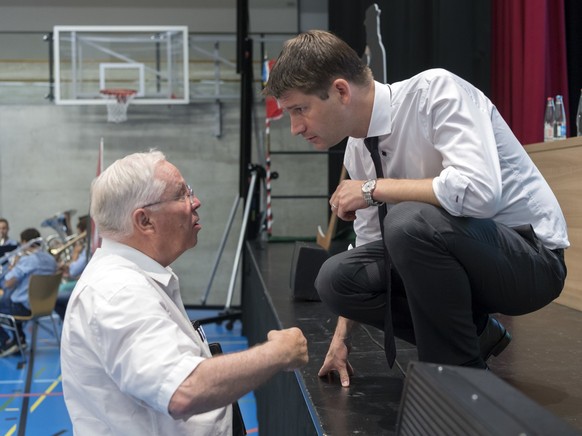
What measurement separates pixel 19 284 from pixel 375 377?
535 cm

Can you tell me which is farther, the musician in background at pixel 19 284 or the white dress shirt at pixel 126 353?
the musician in background at pixel 19 284

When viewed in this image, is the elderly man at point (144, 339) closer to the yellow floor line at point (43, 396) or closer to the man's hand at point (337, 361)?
the man's hand at point (337, 361)

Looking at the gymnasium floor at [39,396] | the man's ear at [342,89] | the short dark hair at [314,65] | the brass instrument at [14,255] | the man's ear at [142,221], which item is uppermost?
the short dark hair at [314,65]

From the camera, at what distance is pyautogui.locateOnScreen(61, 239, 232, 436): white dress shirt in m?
1.17

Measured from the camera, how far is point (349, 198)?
170cm

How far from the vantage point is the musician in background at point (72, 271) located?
23.9ft

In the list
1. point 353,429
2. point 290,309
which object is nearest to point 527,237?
point 353,429

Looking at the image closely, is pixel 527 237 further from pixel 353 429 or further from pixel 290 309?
pixel 290 309

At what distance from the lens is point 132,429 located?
1.26m

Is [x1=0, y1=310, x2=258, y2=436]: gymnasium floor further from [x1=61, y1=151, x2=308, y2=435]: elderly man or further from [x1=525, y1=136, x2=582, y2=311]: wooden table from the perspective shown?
[x1=61, y1=151, x2=308, y2=435]: elderly man

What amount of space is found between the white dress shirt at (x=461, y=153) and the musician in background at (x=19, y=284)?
5.41m

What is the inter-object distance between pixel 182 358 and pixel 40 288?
5.44m

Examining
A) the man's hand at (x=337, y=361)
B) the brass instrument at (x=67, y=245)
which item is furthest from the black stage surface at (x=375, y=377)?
the brass instrument at (x=67, y=245)

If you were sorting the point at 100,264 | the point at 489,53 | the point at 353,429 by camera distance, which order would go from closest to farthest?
the point at 100,264 < the point at 353,429 < the point at 489,53
